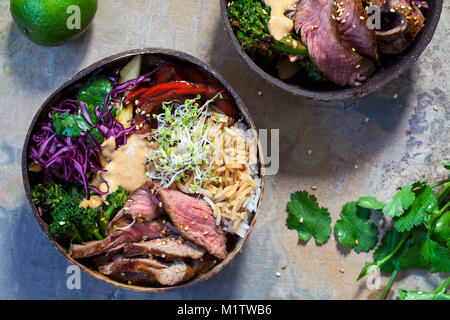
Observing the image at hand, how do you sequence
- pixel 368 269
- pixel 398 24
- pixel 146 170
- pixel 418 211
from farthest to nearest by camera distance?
1. pixel 368 269
2. pixel 418 211
3. pixel 146 170
4. pixel 398 24

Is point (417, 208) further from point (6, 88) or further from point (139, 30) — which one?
Answer: point (6, 88)

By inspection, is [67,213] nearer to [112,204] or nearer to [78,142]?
[112,204]

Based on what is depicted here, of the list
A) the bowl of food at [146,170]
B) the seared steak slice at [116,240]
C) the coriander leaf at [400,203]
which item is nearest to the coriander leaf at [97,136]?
the bowl of food at [146,170]

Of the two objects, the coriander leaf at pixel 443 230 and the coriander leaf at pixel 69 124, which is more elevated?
the coriander leaf at pixel 69 124

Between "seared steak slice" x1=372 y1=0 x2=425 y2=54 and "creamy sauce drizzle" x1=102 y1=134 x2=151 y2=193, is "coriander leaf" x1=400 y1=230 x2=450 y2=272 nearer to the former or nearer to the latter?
"seared steak slice" x1=372 y1=0 x2=425 y2=54

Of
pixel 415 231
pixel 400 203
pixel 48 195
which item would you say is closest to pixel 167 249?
pixel 48 195

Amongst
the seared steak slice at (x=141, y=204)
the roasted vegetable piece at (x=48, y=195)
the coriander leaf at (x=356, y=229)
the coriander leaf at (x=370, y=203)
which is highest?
the seared steak slice at (x=141, y=204)

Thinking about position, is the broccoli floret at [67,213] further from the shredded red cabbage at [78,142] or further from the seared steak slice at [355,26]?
the seared steak slice at [355,26]
